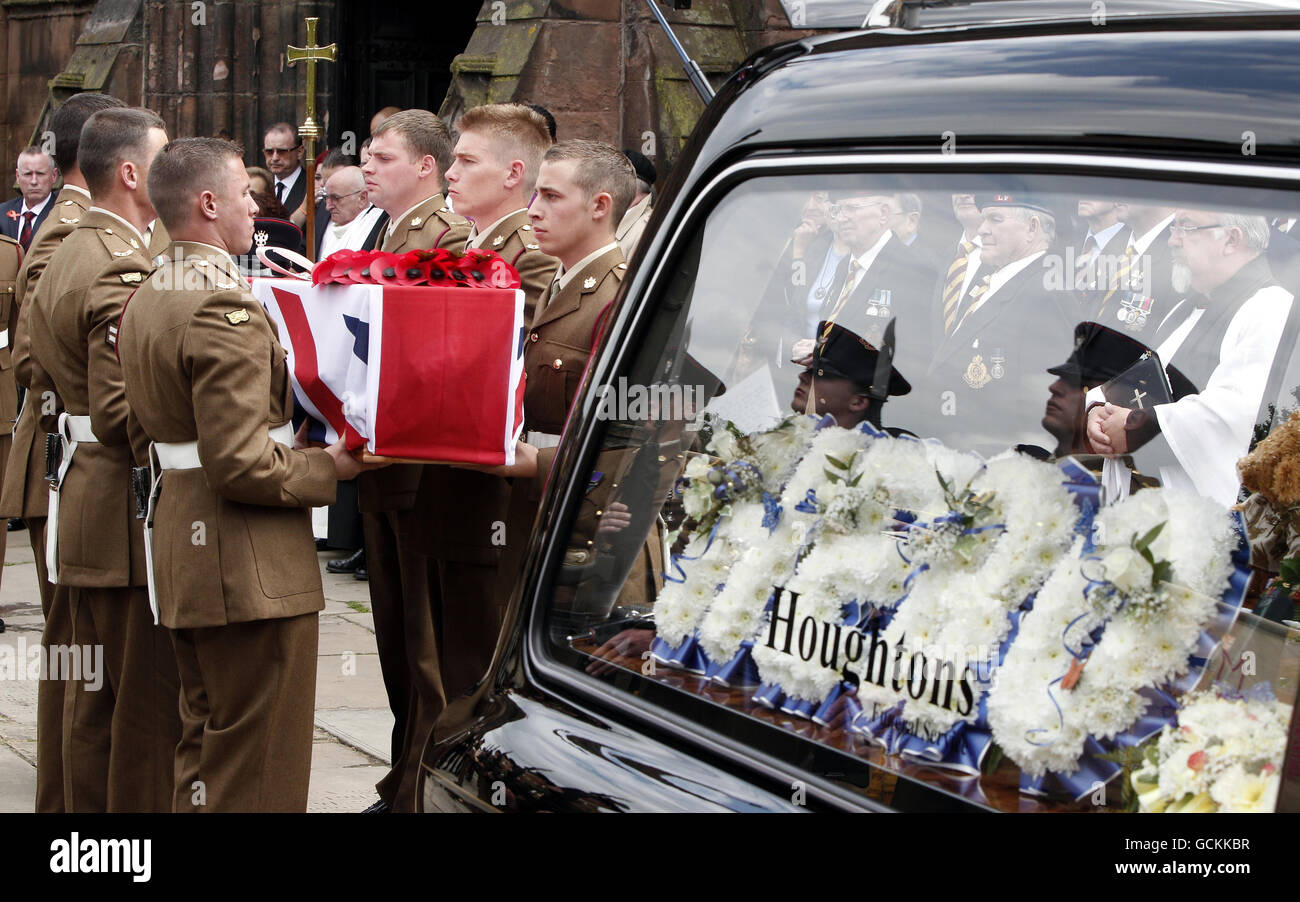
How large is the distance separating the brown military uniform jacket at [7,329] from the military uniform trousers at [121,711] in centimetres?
304

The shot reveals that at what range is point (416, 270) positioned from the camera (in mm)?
3674

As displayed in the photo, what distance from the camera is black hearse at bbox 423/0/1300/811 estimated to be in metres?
1.46

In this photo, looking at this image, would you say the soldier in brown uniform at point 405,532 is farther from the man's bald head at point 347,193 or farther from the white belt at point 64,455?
the man's bald head at point 347,193

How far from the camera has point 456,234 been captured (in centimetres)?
519

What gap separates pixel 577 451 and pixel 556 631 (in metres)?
0.24

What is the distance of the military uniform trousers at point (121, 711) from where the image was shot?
4.42 metres

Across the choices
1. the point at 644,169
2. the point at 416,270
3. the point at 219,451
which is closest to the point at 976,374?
the point at 416,270

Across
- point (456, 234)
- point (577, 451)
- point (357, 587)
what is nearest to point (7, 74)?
point (357, 587)

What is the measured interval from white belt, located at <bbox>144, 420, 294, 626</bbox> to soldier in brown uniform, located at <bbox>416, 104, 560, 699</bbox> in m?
0.80

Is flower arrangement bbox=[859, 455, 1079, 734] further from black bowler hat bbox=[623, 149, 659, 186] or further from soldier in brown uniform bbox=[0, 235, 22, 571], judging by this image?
black bowler hat bbox=[623, 149, 659, 186]

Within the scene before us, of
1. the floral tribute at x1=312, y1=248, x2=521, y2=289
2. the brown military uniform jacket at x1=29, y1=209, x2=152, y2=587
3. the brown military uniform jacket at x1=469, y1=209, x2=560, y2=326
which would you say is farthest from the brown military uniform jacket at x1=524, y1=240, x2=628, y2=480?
the brown military uniform jacket at x1=29, y1=209, x2=152, y2=587

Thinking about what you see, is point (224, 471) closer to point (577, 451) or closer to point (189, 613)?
point (189, 613)

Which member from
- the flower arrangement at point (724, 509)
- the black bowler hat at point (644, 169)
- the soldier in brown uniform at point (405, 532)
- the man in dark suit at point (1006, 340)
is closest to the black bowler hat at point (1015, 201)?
the man in dark suit at point (1006, 340)
